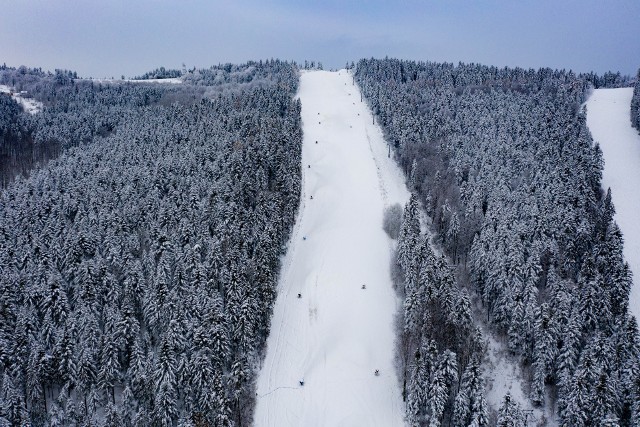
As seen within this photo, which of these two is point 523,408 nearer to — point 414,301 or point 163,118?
point 414,301

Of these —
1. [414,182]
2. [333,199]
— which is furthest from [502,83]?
[333,199]

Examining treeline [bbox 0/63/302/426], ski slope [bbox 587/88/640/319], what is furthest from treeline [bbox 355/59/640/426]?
treeline [bbox 0/63/302/426]

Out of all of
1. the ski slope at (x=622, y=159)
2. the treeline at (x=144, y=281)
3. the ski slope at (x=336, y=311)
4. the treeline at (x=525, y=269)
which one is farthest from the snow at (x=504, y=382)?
the treeline at (x=144, y=281)

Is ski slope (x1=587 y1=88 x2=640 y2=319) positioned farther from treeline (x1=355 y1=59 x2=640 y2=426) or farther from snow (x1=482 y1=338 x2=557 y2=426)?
snow (x1=482 y1=338 x2=557 y2=426)

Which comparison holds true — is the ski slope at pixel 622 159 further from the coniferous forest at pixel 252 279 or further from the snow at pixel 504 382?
the snow at pixel 504 382

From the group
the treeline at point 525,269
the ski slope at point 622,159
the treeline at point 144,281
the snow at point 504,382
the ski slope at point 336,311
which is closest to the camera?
the treeline at point 525,269

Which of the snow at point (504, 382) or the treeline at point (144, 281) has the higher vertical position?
the treeline at point (144, 281)
